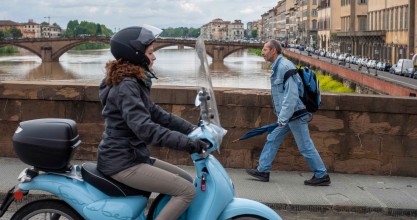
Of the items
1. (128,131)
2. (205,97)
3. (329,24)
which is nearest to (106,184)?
(128,131)

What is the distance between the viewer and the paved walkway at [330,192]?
17.0 ft

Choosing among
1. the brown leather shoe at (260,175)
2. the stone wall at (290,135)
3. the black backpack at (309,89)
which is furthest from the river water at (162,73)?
the black backpack at (309,89)

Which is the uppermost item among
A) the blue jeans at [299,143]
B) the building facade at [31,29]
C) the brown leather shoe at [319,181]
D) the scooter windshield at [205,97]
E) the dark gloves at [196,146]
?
the building facade at [31,29]

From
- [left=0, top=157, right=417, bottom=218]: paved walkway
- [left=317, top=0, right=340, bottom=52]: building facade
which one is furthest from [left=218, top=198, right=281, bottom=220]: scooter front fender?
[left=317, top=0, right=340, bottom=52]: building facade

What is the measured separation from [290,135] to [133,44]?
3.60m

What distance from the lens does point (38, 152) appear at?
3.25 metres

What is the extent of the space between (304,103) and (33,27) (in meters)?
182

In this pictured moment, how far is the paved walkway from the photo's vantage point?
5.18 meters

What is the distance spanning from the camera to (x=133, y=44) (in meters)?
3.23

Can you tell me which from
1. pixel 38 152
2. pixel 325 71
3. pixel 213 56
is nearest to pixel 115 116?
pixel 38 152

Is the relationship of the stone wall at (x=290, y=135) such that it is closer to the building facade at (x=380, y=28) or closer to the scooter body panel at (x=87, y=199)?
the scooter body panel at (x=87, y=199)

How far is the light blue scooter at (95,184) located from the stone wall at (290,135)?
3.23 meters

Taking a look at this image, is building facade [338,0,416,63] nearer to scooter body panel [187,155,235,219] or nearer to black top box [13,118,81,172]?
scooter body panel [187,155,235,219]

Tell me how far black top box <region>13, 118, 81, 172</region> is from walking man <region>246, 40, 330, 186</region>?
8.18 feet
